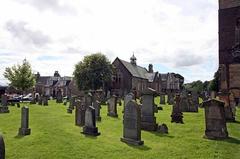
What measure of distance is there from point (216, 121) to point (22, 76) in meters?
43.8

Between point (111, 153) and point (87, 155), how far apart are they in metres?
0.93

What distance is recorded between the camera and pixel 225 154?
36.1 feet

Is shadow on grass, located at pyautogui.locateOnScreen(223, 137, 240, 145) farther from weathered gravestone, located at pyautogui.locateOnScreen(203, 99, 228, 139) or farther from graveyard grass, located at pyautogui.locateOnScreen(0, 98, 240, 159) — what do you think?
weathered gravestone, located at pyautogui.locateOnScreen(203, 99, 228, 139)

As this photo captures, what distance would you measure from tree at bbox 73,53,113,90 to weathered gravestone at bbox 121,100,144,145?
47.2 m

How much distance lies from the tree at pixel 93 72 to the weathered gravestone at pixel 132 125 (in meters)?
47.2

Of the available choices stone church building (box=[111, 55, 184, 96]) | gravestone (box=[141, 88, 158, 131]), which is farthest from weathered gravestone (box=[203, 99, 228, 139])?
stone church building (box=[111, 55, 184, 96])

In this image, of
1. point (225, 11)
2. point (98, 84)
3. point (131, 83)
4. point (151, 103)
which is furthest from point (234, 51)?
point (131, 83)

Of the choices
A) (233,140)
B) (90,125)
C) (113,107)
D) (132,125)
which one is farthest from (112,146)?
(113,107)

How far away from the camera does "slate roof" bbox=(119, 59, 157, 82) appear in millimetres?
76137

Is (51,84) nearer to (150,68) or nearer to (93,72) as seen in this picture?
(150,68)

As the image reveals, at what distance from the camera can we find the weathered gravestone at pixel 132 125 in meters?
12.6

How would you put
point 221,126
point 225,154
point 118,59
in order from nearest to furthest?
point 225,154 < point 221,126 < point 118,59

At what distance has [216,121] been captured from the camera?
14.3 metres

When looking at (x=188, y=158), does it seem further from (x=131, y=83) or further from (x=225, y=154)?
(x=131, y=83)
